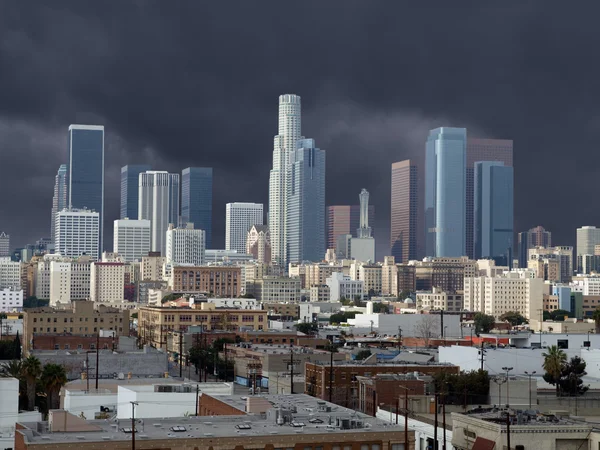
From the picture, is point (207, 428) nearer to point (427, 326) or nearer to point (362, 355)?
point (362, 355)

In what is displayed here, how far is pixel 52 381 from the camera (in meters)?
73.6

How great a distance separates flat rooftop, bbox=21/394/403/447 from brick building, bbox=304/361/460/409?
30.9 metres

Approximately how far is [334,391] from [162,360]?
57.2ft

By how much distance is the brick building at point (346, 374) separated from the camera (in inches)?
3273

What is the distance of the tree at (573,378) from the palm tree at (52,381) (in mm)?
28944

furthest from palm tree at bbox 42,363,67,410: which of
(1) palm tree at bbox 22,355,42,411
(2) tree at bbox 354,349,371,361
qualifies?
(2) tree at bbox 354,349,371,361

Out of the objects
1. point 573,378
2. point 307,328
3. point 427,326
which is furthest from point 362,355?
point 307,328

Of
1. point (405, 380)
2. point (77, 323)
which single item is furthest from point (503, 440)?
point (77, 323)

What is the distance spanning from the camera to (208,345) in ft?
451

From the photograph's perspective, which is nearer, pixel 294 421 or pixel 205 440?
pixel 205 440

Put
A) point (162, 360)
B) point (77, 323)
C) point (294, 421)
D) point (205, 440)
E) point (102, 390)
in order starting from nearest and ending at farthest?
point (205, 440) → point (294, 421) → point (102, 390) → point (162, 360) → point (77, 323)

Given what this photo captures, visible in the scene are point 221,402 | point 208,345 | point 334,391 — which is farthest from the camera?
point 208,345

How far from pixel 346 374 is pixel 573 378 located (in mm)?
13938

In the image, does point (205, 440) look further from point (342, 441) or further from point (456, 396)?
point (456, 396)
